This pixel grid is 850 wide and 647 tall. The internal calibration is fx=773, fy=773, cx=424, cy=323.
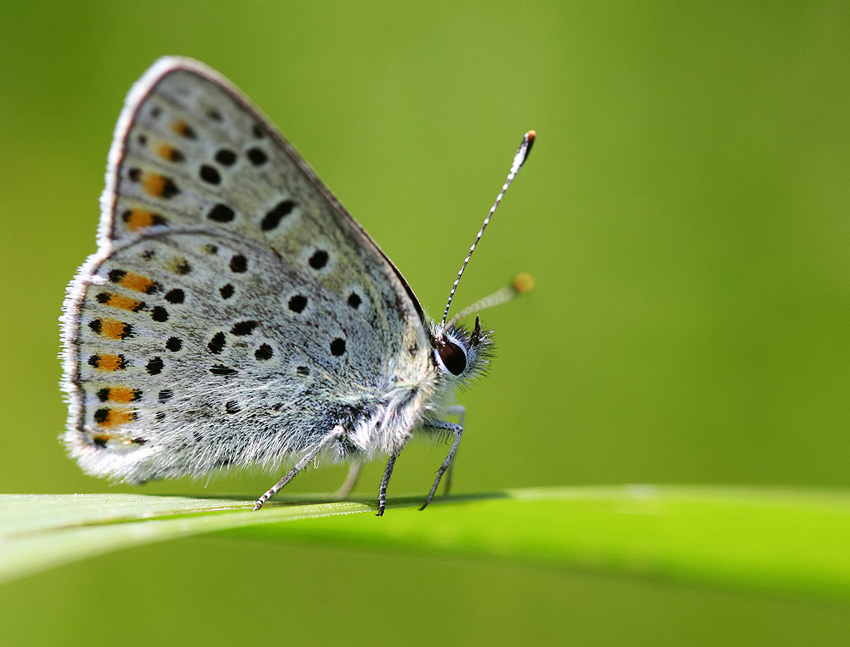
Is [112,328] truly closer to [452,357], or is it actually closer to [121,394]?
[121,394]

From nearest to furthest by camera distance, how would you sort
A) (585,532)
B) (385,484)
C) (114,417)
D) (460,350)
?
(585,532)
(385,484)
(114,417)
(460,350)

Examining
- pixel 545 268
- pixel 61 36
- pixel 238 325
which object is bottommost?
pixel 238 325

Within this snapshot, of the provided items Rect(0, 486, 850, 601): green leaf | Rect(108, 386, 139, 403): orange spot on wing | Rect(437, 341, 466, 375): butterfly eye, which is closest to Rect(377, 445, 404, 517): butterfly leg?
Rect(437, 341, 466, 375): butterfly eye

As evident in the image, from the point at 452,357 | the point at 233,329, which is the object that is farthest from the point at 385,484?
the point at 233,329

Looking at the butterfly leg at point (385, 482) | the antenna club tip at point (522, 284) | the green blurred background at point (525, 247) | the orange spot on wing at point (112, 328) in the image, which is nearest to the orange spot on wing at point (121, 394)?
the orange spot on wing at point (112, 328)

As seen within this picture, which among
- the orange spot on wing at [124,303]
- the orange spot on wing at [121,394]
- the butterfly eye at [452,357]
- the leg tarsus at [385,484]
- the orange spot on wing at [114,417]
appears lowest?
the leg tarsus at [385,484]

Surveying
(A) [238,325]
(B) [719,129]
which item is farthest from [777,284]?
(A) [238,325]

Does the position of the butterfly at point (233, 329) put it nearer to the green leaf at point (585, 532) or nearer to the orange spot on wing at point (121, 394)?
the orange spot on wing at point (121, 394)

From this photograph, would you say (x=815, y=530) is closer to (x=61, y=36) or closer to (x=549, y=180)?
(x=549, y=180)
